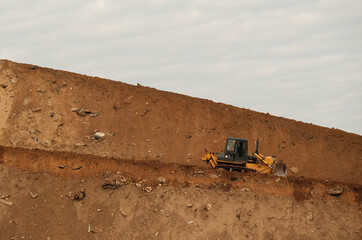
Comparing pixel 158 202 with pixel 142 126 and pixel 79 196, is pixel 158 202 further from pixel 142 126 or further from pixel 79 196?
pixel 142 126

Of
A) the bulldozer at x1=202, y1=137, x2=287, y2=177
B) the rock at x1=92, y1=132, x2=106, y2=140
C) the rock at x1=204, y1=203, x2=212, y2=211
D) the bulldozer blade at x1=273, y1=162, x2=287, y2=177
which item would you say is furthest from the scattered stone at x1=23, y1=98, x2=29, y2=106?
the rock at x1=204, y1=203, x2=212, y2=211

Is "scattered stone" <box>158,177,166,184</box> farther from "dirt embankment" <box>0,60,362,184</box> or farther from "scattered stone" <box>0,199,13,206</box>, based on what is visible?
"dirt embankment" <box>0,60,362,184</box>

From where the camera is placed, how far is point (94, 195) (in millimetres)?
20531

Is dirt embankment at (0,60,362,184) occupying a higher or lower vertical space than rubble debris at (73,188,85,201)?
higher

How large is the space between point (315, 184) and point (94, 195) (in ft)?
30.5

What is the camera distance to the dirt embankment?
32.1 metres

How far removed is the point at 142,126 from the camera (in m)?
33.4

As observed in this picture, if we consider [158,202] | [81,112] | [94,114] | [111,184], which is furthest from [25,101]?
[158,202]

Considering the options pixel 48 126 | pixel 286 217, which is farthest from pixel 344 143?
pixel 48 126

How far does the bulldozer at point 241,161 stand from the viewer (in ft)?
79.6

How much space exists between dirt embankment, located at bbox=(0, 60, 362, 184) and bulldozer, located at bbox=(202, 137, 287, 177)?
6.87 m

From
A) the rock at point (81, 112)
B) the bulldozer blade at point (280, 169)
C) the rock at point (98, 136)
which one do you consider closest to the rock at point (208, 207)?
the bulldozer blade at point (280, 169)

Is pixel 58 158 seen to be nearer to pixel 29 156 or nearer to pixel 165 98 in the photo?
pixel 29 156

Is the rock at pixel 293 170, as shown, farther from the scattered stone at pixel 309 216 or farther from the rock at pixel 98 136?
the rock at pixel 98 136
